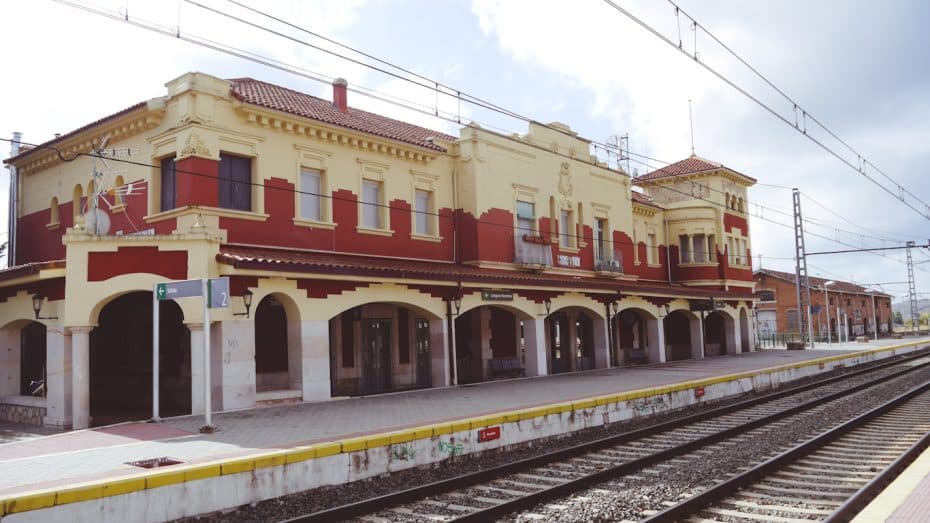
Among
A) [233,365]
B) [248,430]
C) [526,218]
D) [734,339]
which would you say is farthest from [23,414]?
[734,339]

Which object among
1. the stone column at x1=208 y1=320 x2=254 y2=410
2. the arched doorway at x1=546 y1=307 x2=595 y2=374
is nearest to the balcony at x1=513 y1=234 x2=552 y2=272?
the arched doorway at x1=546 y1=307 x2=595 y2=374

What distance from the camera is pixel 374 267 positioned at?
54.8 ft

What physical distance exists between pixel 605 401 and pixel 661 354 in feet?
48.7

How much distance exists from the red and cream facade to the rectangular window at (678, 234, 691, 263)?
7047 mm

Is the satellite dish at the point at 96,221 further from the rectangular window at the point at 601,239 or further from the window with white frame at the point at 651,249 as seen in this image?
the window with white frame at the point at 651,249

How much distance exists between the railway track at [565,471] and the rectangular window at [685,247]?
65.2ft

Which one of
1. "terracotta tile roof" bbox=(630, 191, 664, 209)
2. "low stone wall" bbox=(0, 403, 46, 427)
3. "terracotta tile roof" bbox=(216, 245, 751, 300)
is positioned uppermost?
"terracotta tile roof" bbox=(630, 191, 664, 209)

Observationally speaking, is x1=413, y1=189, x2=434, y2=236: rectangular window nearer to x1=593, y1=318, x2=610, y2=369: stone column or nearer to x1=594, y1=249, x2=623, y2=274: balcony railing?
x1=593, y1=318, x2=610, y2=369: stone column

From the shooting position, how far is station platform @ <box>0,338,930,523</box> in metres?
7.09

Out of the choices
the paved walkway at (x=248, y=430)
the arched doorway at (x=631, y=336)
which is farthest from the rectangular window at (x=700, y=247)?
the paved walkway at (x=248, y=430)

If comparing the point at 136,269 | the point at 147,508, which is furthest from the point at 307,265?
the point at 147,508

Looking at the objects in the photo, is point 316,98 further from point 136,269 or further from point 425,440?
point 425,440

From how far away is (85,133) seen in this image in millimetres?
18641

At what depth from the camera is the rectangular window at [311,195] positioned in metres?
18.3
